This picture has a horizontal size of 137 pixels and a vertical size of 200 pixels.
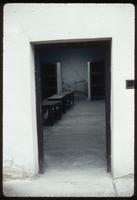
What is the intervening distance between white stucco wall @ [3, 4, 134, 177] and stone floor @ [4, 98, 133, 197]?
29cm

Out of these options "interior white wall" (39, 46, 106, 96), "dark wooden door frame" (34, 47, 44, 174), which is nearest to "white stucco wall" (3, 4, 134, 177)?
"dark wooden door frame" (34, 47, 44, 174)

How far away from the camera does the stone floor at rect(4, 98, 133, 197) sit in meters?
4.41

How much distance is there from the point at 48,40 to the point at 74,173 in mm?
2221

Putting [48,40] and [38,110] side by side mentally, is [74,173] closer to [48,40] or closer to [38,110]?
[38,110]

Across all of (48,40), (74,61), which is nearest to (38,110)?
(48,40)

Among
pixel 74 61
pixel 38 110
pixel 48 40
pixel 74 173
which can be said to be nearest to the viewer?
pixel 48 40

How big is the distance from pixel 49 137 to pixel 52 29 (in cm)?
411

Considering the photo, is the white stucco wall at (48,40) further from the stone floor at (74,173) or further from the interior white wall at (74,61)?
the interior white wall at (74,61)

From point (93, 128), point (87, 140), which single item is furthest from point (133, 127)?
point (93, 128)

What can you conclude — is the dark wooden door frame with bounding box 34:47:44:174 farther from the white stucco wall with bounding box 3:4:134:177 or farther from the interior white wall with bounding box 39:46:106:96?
the interior white wall with bounding box 39:46:106:96

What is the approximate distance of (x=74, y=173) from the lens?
5.14 metres

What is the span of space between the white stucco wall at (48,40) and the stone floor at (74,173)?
294mm

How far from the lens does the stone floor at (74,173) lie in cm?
441

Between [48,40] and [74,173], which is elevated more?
[48,40]
